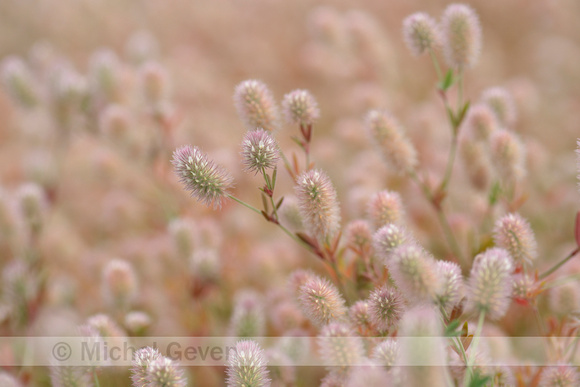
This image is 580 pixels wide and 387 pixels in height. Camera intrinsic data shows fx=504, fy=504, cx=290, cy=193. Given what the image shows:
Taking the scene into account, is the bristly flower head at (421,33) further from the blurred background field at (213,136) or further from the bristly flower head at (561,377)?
the bristly flower head at (561,377)

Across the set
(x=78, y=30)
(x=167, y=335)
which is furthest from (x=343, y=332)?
(x=78, y=30)

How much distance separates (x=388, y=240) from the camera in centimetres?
69

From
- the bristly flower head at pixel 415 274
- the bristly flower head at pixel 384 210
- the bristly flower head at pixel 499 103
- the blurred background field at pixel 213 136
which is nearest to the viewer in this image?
the bristly flower head at pixel 415 274

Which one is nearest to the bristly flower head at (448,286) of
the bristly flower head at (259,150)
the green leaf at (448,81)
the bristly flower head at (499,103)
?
the bristly flower head at (259,150)

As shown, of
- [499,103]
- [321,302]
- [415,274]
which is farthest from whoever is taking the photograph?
Answer: [499,103]

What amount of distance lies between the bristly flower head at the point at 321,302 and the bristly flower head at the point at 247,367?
0.33ft

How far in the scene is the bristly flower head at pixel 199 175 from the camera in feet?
2.40

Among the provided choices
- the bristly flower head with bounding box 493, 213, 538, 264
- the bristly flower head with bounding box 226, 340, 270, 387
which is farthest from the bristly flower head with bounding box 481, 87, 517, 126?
the bristly flower head with bounding box 226, 340, 270, 387

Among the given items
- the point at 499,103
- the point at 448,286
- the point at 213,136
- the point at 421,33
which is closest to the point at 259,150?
the point at 448,286

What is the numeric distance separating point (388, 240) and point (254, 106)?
1.13ft

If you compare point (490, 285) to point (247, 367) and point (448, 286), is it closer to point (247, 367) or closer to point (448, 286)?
point (448, 286)

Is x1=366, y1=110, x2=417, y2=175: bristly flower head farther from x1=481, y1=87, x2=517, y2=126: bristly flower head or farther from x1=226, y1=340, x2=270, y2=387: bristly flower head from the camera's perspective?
x1=226, y1=340, x2=270, y2=387: bristly flower head

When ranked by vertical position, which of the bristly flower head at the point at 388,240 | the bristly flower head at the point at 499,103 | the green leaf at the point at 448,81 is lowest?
the bristly flower head at the point at 388,240

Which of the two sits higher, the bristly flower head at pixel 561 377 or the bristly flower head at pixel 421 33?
the bristly flower head at pixel 421 33
